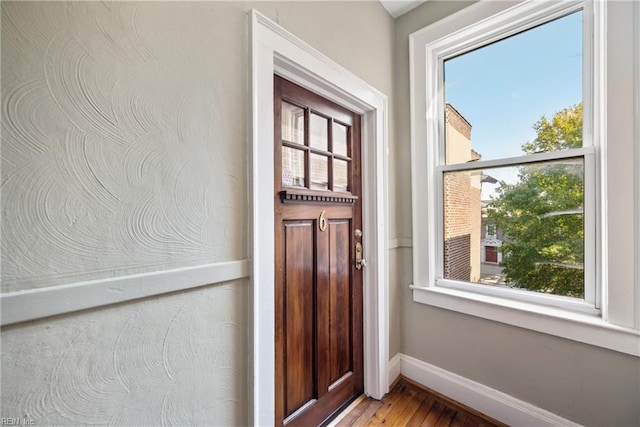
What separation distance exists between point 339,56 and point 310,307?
1.41m

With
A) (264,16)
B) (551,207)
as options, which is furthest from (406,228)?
(264,16)

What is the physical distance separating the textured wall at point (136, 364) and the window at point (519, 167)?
4.57 ft

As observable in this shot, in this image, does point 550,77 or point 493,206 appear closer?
point 550,77

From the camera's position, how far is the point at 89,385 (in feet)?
2.35

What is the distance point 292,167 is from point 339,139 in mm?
464

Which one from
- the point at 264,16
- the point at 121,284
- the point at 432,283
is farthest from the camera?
the point at 432,283

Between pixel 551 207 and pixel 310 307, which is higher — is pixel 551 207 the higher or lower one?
the higher one

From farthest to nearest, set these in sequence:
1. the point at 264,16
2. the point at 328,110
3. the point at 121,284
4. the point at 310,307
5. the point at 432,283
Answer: the point at 432,283, the point at 328,110, the point at 310,307, the point at 264,16, the point at 121,284

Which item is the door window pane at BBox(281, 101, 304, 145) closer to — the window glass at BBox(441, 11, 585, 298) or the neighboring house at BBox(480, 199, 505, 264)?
the window glass at BBox(441, 11, 585, 298)

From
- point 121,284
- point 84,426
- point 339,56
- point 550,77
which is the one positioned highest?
point 339,56

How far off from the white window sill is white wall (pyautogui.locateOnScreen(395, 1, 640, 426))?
0.15 feet

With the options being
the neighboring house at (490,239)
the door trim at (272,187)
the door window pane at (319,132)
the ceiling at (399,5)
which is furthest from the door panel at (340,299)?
the ceiling at (399,5)

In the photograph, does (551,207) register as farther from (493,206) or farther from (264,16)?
(264,16)

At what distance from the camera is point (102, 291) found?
2.37 ft
